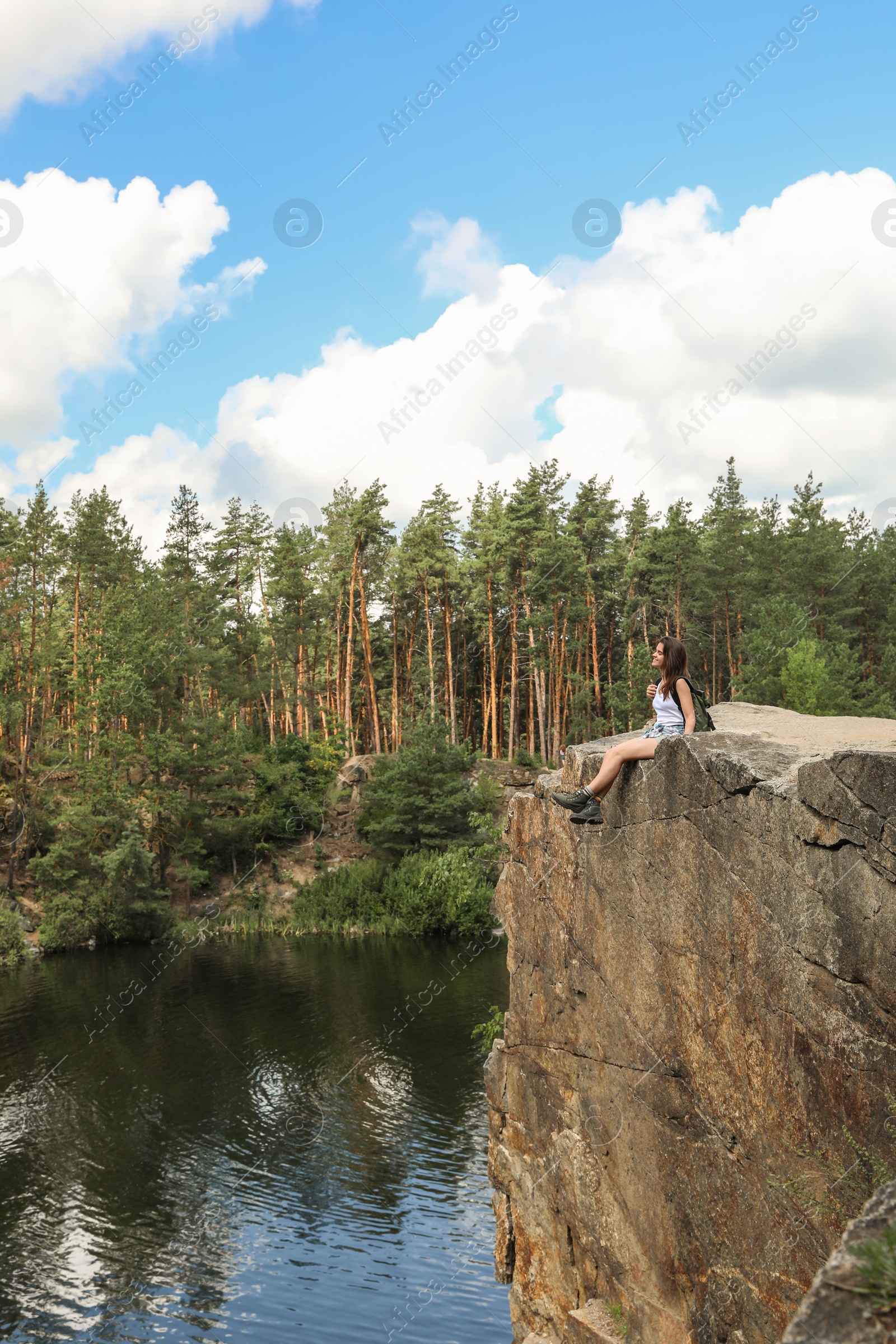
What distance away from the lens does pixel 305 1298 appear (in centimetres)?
1249

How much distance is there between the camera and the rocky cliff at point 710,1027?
16.8 ft

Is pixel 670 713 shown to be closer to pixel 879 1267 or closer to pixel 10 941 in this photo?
pixel 879 1267

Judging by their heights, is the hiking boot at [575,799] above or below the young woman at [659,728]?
below

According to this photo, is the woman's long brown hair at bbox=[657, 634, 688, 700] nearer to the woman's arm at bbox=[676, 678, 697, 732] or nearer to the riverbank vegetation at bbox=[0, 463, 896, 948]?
the woman's arm at bbox=[676, 678, 697, 732]

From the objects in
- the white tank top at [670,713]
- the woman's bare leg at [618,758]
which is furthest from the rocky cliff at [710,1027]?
the white tank top at [670,713]

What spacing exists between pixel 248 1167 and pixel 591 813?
41.8 ft

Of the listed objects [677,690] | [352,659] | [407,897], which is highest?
[352,659]

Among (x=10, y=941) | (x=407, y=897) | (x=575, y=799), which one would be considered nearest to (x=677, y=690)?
(x=575, y=799)

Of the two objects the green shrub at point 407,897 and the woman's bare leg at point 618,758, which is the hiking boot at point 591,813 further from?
the green shrub at point 407,897

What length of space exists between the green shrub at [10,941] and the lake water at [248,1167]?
276 inches

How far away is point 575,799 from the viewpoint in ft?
24.3

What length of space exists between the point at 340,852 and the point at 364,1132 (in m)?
28.2

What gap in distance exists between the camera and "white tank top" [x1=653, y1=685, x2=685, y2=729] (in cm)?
715

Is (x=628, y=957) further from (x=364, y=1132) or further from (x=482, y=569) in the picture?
(x=482, y=569)
